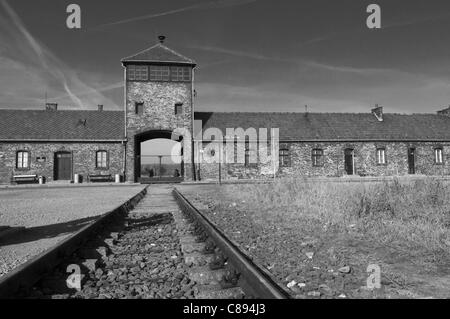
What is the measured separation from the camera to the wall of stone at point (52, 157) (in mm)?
28906

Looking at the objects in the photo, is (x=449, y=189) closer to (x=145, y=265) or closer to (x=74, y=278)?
(x=145, y=265)

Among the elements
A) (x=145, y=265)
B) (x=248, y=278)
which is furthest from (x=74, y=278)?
(x=248, y=278)

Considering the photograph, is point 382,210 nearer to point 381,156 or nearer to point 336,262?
point 336,262

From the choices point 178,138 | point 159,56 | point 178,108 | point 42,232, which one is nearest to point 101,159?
point 178,138

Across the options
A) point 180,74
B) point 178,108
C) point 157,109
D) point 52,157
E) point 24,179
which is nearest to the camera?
point 24,179

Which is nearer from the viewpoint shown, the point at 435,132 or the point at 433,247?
the point at 433,247

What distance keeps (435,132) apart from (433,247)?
114 ft

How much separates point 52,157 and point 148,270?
93.0ft

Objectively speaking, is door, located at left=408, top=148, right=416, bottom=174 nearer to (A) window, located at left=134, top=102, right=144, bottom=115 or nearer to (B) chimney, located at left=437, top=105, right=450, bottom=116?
(B) chimney, located at left=437, top=105, right=450, bottom=116

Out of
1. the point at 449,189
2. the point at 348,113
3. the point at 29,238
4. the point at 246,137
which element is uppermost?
the point at 348,113

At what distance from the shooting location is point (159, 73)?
30359 millimetres

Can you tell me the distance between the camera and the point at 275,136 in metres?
32.2

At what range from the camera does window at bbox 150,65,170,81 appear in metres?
30.3

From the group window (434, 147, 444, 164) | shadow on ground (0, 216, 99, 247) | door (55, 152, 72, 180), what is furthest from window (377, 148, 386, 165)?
shadow on ground (0, 216, 99, 247)
